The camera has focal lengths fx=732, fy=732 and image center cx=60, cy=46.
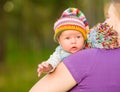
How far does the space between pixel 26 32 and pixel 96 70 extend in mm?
16708

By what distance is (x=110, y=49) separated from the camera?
330 cm

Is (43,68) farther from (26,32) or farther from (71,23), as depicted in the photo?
(26,32)

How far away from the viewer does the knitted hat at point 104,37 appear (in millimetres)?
3301

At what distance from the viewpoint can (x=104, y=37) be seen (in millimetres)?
3354

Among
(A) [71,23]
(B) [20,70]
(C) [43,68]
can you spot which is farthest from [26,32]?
(C) [43,68]

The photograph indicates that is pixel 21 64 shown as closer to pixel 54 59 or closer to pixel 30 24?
pixel 30 24

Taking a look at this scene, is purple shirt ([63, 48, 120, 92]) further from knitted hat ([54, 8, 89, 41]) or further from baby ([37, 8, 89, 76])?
knitted hat ([54, 8, 89, 41])

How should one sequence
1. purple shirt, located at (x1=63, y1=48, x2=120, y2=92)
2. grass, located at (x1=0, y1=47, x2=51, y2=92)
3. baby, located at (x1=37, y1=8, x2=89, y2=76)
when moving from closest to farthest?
purple shirt, located at (x1=63, y1=48, x2=120, y2=92), baby, located at (x1=37, y1=8, x2=89, y2=76), grass, located at (x1=0, y1=47, x2=51, y2=92)

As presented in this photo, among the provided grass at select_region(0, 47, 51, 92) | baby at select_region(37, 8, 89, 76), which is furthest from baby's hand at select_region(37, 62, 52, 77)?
grass at select_region(0, 47, 51, 92)

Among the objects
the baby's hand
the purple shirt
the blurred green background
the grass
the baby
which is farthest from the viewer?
the blurred green background

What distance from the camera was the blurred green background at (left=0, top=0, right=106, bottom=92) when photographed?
1678cm

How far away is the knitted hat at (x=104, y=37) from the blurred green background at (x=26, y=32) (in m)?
12.4

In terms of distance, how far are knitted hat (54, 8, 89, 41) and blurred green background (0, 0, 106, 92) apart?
12.0 metres

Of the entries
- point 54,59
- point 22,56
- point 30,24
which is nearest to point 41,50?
point 22,56
